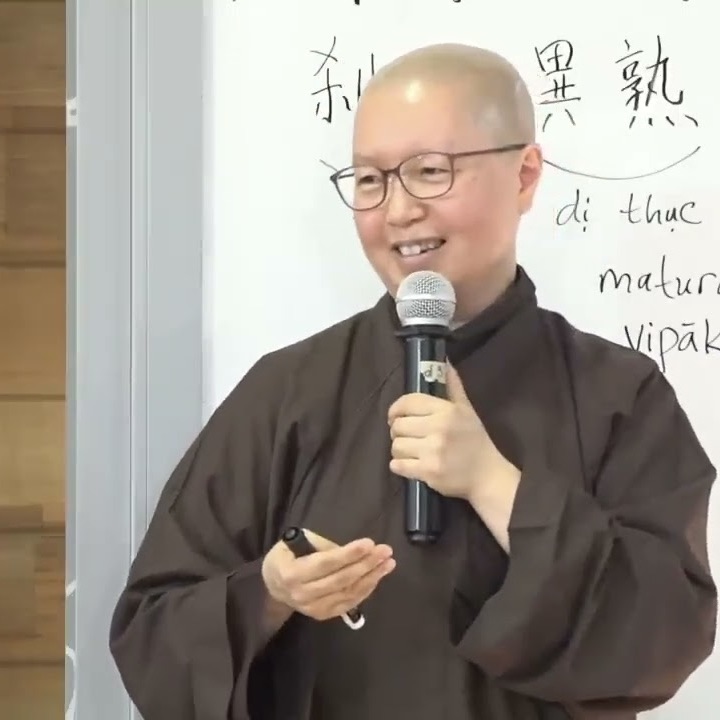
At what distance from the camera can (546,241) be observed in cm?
104

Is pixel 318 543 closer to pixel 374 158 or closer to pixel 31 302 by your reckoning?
pixel 374 158

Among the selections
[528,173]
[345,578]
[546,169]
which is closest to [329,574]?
[345,578]

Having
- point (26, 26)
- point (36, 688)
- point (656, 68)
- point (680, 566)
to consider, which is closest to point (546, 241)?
point (656, 68)

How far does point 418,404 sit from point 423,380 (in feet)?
0.05

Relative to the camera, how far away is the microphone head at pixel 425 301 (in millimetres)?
738

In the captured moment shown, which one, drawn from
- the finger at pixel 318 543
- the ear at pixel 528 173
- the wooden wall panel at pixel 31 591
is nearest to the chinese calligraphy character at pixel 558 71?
the ear at pixel 528 173

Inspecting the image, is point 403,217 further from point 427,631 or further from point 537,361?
point 427,631

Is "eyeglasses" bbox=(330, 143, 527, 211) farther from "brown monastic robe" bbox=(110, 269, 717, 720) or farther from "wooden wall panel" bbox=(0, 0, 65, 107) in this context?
"wooden wall panel" bbox=(0, 0, 65, 107)

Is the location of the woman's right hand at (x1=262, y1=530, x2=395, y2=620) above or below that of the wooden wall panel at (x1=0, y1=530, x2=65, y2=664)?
above

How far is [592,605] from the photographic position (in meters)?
0.74

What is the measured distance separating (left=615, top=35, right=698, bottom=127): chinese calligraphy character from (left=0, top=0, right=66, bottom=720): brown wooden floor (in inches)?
29.3

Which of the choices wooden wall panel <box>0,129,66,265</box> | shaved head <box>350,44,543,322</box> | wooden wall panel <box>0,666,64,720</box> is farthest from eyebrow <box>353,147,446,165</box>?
wooden wall panel <box>0,666,64,720</box>

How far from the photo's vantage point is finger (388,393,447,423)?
0.72 metres

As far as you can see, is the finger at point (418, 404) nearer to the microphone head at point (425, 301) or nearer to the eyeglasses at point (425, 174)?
the microphone head at point (425, 301)
